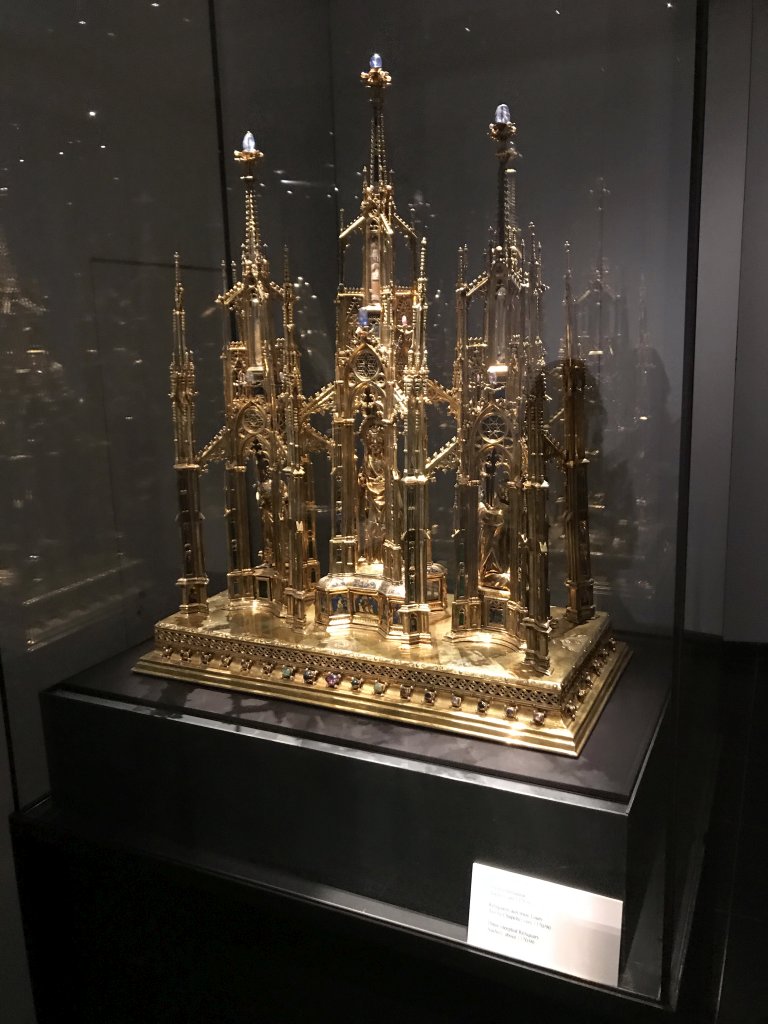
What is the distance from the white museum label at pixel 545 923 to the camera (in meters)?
1.71

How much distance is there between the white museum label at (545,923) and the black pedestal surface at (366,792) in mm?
30

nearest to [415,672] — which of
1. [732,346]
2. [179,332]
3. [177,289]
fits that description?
[732,346]

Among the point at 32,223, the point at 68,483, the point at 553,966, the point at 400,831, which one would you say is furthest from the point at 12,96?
the point at 553,966

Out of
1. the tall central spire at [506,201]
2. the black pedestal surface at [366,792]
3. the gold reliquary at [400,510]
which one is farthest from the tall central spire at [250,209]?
the black pedestal surface at [366,792]

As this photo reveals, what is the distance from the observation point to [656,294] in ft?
6.76

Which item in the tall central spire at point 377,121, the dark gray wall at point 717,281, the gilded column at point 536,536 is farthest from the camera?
the tall central spire at point 377,121

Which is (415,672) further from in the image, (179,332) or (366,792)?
(179,332)

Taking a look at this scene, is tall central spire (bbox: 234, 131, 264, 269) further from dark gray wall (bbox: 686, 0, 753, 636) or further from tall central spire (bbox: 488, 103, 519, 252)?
dark gray wall (bbox: 686, 0, 753, 636)

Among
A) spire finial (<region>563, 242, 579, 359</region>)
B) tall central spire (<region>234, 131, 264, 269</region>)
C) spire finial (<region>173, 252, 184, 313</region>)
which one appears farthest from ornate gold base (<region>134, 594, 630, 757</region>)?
tall central spire (<region>234, 131, 264, 269</region>)

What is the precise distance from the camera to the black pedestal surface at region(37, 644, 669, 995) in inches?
70.6

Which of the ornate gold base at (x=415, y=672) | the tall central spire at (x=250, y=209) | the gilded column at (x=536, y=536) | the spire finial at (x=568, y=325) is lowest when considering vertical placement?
the ornate gold base at (x=415, y=672)

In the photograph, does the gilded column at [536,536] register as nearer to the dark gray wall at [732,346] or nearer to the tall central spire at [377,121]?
the dark gray wall at [732,346]

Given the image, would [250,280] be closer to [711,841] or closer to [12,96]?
[12,96]

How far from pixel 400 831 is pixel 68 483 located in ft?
4.59
